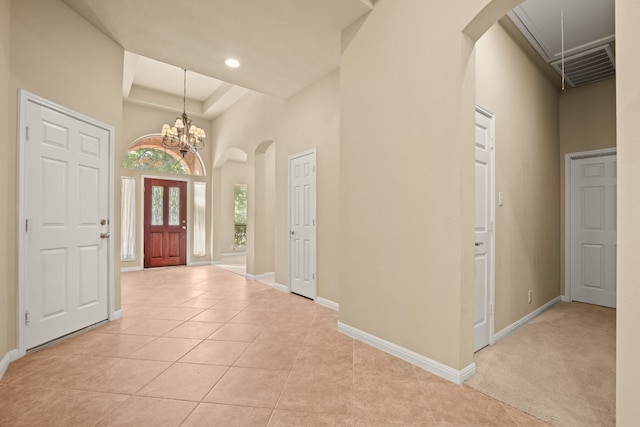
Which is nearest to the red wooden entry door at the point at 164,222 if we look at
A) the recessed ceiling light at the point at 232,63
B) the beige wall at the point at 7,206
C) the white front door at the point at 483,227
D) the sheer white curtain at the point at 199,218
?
the sheer white curtain at the point at 199,218

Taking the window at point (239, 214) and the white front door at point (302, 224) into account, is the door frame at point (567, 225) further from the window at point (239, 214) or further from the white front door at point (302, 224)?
the window at point (239, 214)

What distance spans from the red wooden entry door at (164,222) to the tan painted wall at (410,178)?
5.51 metres

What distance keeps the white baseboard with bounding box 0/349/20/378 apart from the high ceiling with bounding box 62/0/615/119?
3.03m

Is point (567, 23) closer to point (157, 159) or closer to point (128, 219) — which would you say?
point (157, 159)

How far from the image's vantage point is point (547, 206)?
156 inches

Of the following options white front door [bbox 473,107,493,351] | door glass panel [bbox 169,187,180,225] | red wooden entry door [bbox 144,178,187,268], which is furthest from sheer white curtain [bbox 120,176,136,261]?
white front door [bbox 473,107,493,351]

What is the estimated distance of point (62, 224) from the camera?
2.81 m

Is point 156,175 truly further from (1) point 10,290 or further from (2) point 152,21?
(1) point 10,290

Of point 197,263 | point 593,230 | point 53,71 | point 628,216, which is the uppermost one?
point 53,71

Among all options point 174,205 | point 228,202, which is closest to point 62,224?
point 174,205

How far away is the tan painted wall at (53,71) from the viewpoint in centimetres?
237

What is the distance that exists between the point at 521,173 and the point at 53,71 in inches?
183

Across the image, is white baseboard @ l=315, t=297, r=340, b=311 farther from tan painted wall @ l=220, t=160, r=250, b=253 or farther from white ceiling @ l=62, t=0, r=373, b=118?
tan painted wall @ l=220, t=160, r=250, b=253

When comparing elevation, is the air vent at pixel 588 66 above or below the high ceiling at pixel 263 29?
below
